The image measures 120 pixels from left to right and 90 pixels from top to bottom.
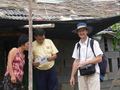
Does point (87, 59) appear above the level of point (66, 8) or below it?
below

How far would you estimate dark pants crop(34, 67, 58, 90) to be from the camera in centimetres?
537

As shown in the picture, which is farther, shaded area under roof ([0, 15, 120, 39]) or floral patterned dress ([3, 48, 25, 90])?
shaded area under roof ([0, 15, 120, 39])

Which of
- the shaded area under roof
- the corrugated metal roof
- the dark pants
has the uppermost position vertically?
the corrugated metal roof

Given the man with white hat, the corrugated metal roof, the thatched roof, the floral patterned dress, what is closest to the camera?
the man with white hat

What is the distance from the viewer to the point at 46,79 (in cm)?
545

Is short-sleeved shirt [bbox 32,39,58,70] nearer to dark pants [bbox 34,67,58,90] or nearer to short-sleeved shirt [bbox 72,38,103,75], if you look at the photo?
dark pants [bbox 34,67,58,90]

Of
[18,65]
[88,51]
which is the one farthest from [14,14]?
[88,51]

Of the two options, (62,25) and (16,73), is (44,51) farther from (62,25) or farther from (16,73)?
(16,73)

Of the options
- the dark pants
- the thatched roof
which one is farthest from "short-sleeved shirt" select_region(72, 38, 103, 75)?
the thatched roof

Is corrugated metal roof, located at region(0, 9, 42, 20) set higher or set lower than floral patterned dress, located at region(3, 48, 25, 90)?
higher

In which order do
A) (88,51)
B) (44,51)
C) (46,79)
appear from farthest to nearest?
1. (46,79)
2. (44,51)
3. (88,51)

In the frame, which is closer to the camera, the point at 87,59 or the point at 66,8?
the point at 87,59

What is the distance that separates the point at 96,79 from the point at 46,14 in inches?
82.4

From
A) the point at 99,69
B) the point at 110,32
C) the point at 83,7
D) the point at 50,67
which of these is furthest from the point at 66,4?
the point at 99,69
